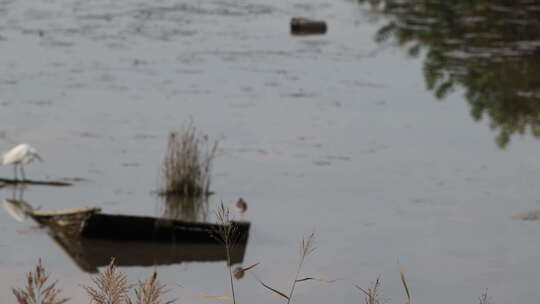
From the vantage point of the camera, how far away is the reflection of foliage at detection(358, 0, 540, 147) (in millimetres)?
19016

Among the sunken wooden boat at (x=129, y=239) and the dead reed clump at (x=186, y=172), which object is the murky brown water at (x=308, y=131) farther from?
the dead reed clump at (x=186, y=172)

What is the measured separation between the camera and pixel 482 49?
2328 centimetres

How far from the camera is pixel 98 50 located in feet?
72.0

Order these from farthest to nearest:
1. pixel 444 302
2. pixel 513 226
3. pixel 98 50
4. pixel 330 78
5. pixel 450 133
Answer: pixel 98 50, pixel 330 78, pixel 450 133, pixel 513 226, pixel 444 302

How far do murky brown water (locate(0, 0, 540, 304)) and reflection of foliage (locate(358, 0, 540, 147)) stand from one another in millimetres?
65

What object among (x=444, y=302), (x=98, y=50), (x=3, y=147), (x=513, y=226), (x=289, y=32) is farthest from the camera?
(x=289, y=32)

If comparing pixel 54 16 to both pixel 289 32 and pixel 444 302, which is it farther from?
pixel 444 302

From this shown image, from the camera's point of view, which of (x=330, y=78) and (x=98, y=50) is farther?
(x=98, y=50)

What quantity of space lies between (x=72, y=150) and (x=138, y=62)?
6.27 metres

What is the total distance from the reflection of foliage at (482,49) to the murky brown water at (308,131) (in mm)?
Result: 65

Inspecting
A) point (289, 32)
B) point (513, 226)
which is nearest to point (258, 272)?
point (513, 226)

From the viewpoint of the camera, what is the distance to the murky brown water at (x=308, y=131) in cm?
1134

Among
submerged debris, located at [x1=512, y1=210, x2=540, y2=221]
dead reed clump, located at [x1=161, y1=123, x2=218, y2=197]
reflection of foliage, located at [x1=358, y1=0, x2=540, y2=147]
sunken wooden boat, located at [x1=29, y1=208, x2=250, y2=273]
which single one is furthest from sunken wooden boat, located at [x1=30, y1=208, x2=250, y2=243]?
reflection of foliage, located at [x1=358, y1=0, x2=540, y2=147]

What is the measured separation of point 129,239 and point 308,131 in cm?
546
